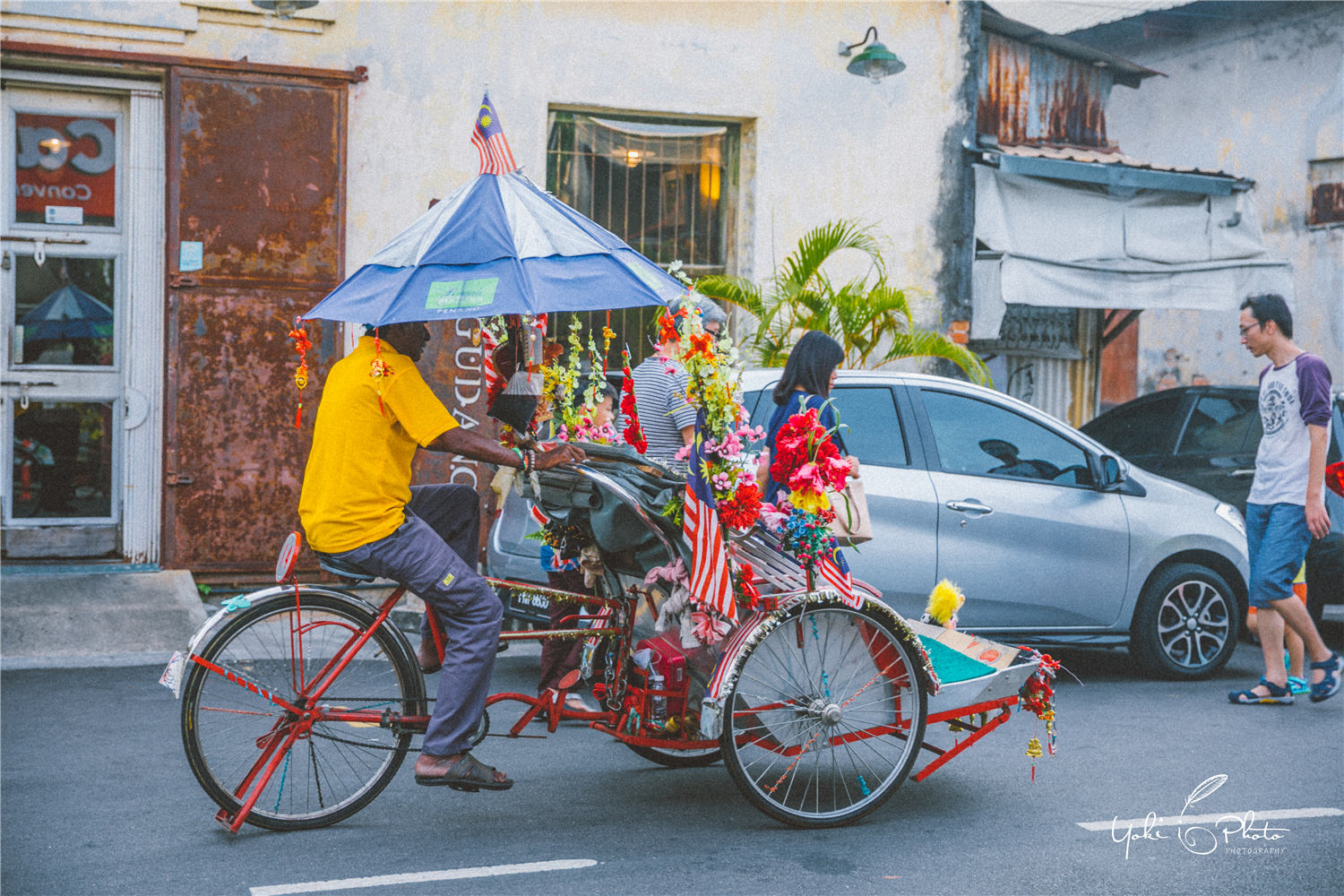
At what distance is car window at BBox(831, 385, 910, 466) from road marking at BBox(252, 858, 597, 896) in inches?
128

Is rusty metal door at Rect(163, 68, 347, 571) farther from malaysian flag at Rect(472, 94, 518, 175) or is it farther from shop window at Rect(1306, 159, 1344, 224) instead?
shop window at Rect(1306, 159, 1344, 224)

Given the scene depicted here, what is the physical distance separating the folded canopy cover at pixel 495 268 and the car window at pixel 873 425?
265 centimetres

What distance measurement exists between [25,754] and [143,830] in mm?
1300

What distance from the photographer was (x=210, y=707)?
4320mm

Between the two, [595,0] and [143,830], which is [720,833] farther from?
[595,0]

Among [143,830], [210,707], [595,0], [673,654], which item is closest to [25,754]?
[143,830]

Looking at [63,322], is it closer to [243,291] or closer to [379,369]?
[243,291]

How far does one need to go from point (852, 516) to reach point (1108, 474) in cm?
274

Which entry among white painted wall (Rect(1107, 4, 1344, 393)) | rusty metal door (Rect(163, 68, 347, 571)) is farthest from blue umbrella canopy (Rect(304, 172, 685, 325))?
white painted wall (Rect(1107, 4, 1344, 393))

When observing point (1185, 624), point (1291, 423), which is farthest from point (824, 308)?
point (1291, 423)

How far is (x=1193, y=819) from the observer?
484 centimetres

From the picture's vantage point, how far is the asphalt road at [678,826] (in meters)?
4.11

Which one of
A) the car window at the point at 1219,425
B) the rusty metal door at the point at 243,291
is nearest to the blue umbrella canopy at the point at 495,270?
the rusty metal door at the point at 243,291
